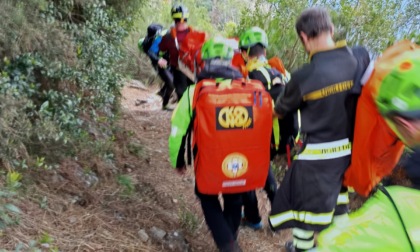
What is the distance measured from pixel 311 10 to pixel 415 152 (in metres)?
1.87

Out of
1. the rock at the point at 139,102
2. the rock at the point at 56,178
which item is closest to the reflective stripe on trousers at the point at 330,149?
the rock at the point at 56,178

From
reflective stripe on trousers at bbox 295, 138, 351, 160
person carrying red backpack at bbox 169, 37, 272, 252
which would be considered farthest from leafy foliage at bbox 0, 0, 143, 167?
reflective stripe on trousers at bbox 295, 138, 351, 160

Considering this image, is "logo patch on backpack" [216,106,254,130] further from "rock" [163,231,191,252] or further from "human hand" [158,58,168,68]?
"human hand" [158,58,168,68]

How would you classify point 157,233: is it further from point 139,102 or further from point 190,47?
point 139,102

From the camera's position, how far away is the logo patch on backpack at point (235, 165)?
11.9 feet

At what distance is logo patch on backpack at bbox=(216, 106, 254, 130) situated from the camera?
353cm

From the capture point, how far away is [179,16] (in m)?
6.80

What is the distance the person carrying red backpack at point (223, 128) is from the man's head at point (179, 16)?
10.0 ft

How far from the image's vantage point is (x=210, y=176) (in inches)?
144

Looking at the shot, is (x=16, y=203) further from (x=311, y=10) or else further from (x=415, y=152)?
(x=415, y=152)

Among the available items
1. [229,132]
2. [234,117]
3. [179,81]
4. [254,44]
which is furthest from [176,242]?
[179,81]

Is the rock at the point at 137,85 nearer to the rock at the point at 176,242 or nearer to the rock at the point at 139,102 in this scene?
the rock at the point at 139,102

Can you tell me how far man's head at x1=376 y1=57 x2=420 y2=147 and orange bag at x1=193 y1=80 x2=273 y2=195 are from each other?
6.24 feet

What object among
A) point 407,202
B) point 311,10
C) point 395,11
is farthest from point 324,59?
point 395,11
